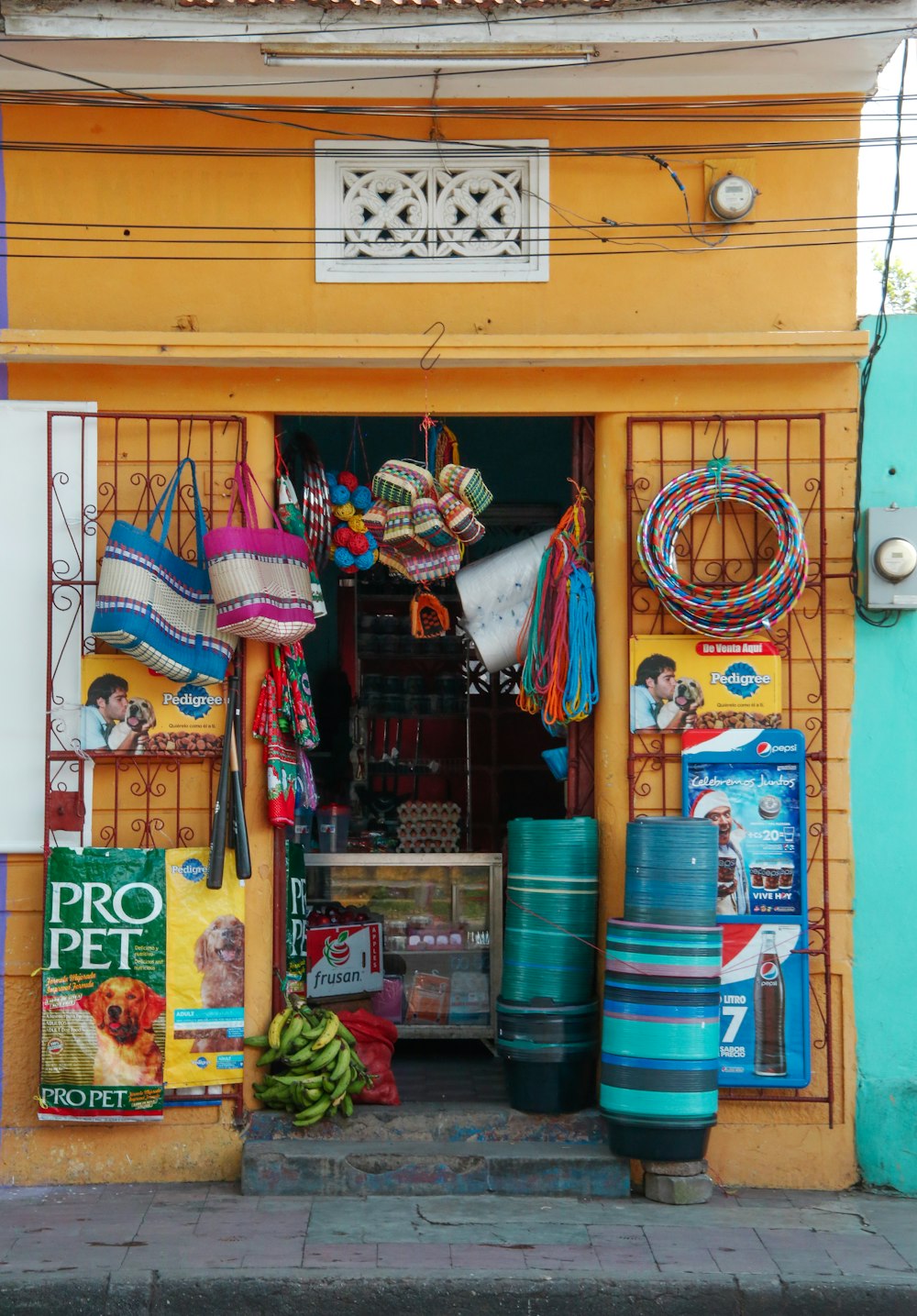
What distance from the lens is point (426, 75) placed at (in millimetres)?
6844

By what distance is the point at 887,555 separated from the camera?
682 centimetres

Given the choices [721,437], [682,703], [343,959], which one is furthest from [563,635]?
[343,959]

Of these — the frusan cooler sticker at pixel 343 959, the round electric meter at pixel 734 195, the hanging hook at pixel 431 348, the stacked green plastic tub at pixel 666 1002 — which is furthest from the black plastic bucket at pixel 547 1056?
the round electric meter at pixel 734 195

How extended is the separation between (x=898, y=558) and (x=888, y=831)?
1305mm

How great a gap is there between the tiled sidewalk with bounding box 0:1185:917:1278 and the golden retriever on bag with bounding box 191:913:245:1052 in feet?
2.17

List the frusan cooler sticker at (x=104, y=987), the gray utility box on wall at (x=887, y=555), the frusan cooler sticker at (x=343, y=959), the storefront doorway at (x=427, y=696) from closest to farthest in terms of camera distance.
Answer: the frusan cooler sticker at (x=104, y=987) → the gray utility box on wall at (x=887, y=555) → the frusan cooler sticker at (x=343, y=959) → the storefront doorway at (x=427, y=696)

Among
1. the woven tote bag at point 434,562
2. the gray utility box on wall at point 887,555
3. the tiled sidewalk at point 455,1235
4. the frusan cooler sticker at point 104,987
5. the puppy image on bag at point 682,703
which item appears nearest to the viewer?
the tiled sidewalk at point 455,1235

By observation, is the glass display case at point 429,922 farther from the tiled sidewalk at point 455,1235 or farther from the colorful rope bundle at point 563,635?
the tiled sidewalk at point 455,1235

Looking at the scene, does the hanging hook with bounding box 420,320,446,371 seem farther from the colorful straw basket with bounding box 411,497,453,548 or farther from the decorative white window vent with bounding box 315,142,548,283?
the colorful straw basket with bounding box 411,497,453,548

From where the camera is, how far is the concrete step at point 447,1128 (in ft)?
22.3

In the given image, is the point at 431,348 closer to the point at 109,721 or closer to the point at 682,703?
the point at 682,703

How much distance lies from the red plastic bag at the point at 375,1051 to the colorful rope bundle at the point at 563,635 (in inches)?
70.7

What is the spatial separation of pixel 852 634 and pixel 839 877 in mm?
1167

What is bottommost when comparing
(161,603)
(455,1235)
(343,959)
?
(455,1235)
